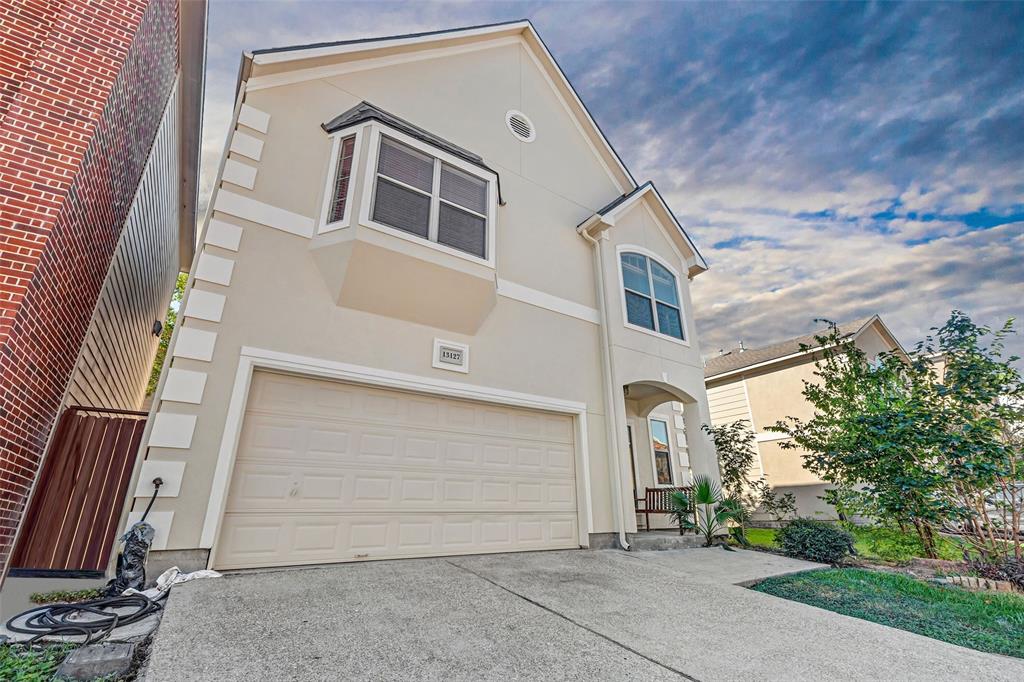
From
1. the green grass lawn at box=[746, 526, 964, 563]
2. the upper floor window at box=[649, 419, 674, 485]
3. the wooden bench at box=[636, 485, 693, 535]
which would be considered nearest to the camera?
the green grass lawn at box=[746, 526, 964, 563]

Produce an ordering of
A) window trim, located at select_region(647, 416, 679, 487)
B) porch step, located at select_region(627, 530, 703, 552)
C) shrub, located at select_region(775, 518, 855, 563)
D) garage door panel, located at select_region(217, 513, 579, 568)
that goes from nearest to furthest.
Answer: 1. garage door panel, located at select_region(217, 513, 579, 568)
2. shrub, located at select_region(775, 518, 855, 563)
3. porch step, located at select_region(627, 530, 703, 552)
4. window trim, located at select_region(647, 416, 679, 487)

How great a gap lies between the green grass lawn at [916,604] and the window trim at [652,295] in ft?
15.3

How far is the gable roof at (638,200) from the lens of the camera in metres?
8.53

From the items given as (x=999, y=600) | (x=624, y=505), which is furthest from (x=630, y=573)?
(x=999, y=600)

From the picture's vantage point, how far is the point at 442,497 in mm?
5527

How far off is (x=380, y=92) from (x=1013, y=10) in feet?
41.7

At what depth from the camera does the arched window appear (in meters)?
8.82

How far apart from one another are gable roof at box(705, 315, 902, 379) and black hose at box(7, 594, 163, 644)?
15.8m

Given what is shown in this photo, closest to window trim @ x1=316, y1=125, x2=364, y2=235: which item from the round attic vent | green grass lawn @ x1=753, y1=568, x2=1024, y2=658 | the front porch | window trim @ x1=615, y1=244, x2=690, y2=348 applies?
the round attic vent

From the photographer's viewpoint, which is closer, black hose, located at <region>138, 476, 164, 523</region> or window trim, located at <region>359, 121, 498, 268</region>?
black hose, located at <region>138, 476, 164, 523</region>

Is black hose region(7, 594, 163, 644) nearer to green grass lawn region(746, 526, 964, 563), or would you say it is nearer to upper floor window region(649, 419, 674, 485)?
green grass lawn region(746, 526, 964, 563)

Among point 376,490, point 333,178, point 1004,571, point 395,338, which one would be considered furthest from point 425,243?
point 1004,571

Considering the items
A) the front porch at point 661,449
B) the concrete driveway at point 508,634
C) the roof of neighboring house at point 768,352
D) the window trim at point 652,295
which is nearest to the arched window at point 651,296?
the window trim at point 652,295

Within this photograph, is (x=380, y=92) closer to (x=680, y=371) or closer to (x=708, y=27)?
(x=680, y=371)
